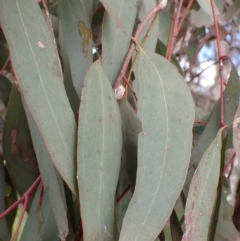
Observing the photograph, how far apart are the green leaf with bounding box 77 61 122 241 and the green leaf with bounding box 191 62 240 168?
0.21 m

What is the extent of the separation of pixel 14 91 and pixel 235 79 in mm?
440

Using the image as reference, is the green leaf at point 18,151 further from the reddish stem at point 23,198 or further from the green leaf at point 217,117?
the green leaf at point 217,117

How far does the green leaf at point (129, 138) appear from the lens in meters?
0.80

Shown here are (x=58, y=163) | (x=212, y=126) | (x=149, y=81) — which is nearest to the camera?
(x=58, y=163)

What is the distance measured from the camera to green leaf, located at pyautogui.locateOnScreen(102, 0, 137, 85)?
0.86 metres

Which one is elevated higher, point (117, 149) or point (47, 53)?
point (47, 53)

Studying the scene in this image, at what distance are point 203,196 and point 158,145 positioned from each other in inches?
4.2

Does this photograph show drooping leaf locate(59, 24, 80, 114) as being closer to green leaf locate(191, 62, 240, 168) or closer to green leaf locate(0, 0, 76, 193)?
green leaf locate(0, 0, 76, 193)

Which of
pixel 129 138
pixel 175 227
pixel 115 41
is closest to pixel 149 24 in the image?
pixel 115 41

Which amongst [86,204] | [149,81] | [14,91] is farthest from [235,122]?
[14,91]

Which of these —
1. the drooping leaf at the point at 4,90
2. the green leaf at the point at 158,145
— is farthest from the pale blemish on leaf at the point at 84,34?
the drooping leaf at the point at 4,90

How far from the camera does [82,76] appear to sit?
33.7 inches

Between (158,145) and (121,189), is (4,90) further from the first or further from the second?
(158,145)

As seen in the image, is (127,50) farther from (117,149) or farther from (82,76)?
(117,149)
